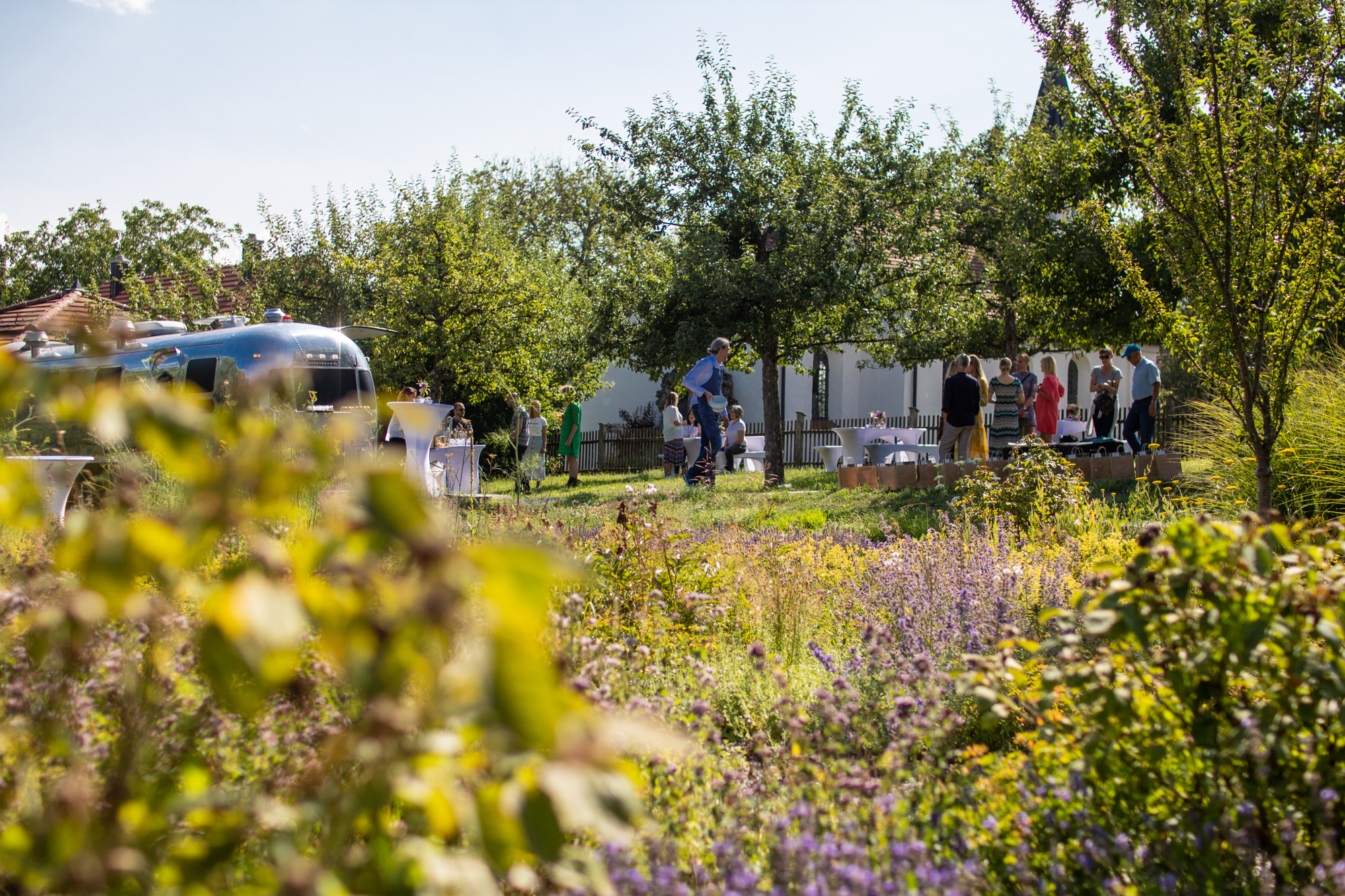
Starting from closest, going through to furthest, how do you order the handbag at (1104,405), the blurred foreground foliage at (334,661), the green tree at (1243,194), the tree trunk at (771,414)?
1. the blurred foreground foliage at (334,661)
2. the green tree at (1243,194)
3. the handbag at (1104,405)
4. the tree trunk at (771,414)

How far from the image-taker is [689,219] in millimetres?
16438

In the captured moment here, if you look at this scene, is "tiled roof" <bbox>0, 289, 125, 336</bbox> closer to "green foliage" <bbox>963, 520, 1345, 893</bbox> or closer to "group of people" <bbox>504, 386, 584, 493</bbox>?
"group of people" <bbox>504, 386, 584, 493</bbox>

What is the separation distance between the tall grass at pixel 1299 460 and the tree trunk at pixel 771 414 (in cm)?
768

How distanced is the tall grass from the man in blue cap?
15.3 feet

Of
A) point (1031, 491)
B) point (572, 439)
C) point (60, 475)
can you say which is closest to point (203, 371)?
point (572, 439)

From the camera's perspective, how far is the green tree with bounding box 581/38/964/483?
1570 cm

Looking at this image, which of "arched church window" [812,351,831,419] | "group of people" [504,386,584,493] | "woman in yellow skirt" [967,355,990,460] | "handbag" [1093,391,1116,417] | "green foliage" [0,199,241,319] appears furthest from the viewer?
"green foliage" [0,199,241,319]

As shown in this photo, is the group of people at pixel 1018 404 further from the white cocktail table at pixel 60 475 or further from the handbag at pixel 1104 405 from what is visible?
the white cocktail table at pixel 60 475

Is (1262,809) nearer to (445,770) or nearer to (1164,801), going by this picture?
(1164,801)

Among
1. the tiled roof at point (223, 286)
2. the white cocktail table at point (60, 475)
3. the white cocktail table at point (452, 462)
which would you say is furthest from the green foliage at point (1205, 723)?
the tiled roof at point (223, 286)

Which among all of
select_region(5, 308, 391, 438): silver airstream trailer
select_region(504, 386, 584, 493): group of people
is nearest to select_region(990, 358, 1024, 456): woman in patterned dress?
select_region(504, 386, 584, 493): group of people

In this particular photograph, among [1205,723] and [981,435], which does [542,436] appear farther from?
[1205,723]

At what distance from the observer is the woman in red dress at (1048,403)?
1408 cm

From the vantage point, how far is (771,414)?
17047 mm
